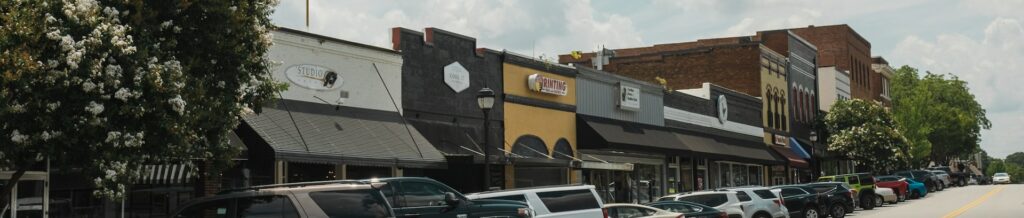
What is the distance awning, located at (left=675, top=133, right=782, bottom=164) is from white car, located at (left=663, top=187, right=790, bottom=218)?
39.9 ft

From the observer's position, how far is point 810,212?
1239 inches

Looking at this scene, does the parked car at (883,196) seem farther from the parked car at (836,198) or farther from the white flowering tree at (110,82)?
the white flowering tree at (110,82)

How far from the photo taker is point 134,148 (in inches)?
525

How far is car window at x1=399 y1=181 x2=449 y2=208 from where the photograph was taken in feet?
50.2

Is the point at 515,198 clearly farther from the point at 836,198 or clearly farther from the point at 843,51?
the point at 843,51

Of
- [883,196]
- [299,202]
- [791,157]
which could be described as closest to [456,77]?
[299,202]

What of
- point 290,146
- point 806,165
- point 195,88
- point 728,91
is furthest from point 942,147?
point 195,88

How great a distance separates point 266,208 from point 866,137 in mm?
50868

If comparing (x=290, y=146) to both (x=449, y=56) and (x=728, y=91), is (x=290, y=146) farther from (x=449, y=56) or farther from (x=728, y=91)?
(x=728, y=91)

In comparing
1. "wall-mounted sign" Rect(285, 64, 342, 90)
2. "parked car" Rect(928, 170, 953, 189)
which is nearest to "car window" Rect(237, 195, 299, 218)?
"wall-mounted sign" Rect(285, 64, 342, 90)

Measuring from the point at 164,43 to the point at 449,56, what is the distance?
46.4ft

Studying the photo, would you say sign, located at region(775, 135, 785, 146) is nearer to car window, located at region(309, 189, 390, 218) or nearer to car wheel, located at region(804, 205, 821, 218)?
car wheel, located at region(804, 205, 821, 218)

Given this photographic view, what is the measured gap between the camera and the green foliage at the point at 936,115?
85688 mm

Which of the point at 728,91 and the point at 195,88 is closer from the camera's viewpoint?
the point at 195,88
